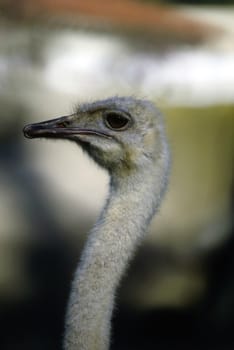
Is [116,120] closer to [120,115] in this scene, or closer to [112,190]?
[120,115]

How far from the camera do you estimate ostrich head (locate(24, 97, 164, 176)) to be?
151 inches

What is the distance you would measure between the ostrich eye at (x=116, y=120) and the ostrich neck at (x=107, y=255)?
154 mm

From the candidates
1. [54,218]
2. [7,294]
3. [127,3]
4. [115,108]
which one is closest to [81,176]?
[54,218]

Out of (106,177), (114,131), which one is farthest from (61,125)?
(106,177)

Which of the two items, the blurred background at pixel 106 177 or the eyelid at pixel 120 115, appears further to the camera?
the blurred background at pixel 106 177

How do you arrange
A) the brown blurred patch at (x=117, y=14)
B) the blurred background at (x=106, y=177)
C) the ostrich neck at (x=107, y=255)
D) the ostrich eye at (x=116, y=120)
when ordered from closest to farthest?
the ostrich neck at (x=107, y=255) → the ostrich eye at (x=116, y=120) → the blurred background at (x=106, y=177) → the brown blurred patch at (x=117, y=14)

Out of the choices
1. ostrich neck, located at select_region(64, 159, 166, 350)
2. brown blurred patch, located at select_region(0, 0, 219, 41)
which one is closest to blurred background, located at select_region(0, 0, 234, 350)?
brown blurred patch, located at select_region(0, 0, 219, 41)

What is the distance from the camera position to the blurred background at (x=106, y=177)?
8516mm

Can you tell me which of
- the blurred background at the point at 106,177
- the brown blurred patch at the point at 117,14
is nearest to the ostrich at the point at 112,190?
the blurred background at the point at 106,177

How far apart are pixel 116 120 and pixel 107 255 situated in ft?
1.27

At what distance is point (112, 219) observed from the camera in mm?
3816

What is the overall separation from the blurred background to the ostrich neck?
415cm

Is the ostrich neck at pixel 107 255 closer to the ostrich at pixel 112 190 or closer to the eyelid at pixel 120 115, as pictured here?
the ostrich at pixel 112 190

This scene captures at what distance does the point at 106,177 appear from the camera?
8.41m
